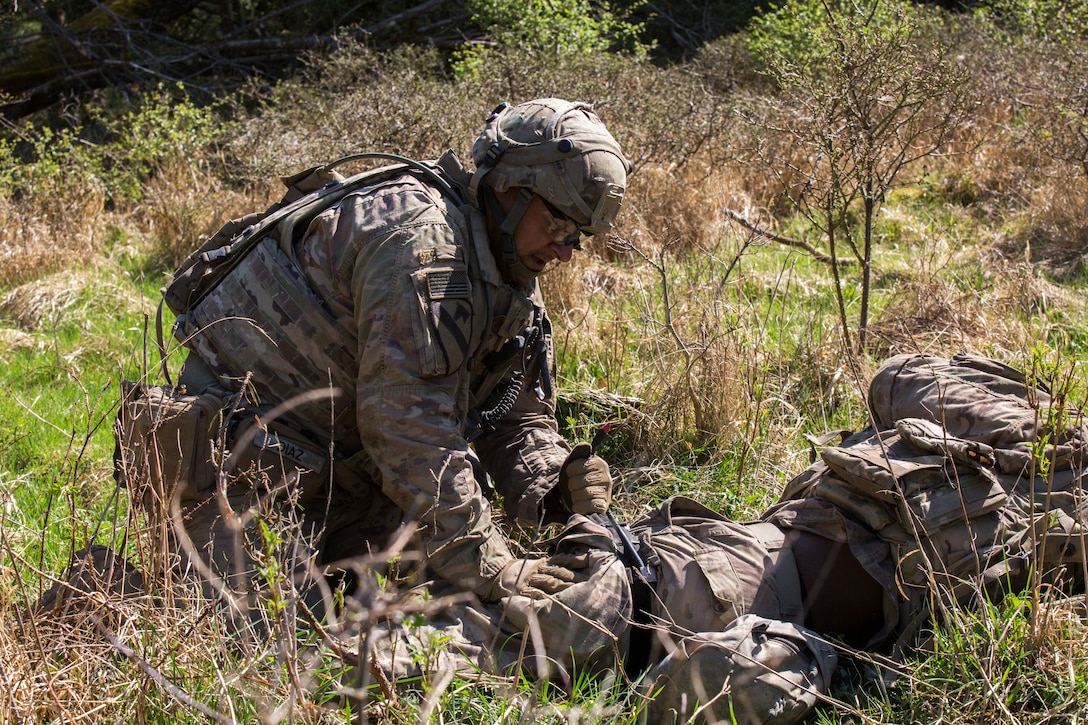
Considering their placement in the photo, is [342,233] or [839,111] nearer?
[342,233]

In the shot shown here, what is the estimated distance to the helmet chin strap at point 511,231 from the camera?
3133 millimetres

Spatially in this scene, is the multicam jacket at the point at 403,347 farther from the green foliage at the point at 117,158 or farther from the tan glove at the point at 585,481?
the green foliage at the point at 117,158

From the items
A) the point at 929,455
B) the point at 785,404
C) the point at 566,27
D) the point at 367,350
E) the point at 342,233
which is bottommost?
the point at 785,404

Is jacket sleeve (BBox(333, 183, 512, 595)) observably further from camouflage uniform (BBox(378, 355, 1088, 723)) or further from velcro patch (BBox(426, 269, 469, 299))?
camouflage uniform (BBox(378, 355, 1088, 723))

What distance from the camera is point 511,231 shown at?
315 cm

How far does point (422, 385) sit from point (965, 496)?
5.19 feet

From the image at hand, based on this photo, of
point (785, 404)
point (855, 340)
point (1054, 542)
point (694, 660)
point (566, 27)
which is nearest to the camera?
point (694, 660)

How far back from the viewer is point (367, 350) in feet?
9.53

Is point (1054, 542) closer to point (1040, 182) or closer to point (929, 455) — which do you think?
point (929, 455)

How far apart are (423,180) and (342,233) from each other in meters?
0.35

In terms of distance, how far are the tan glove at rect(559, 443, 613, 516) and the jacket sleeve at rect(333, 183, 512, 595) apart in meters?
0.44

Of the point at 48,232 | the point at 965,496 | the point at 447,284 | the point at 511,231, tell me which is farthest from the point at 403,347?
the point at 48,232

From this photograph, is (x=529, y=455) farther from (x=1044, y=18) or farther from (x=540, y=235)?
(x=1044, y=18)

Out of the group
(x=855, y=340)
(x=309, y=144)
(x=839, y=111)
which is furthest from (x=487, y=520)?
(x=309, y=144)
